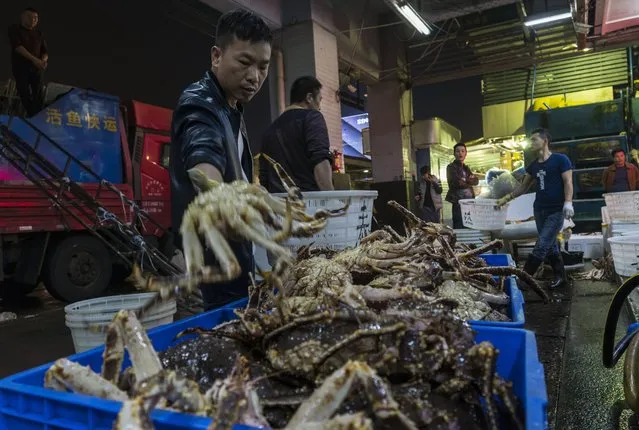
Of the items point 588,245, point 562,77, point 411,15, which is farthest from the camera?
point 562,77

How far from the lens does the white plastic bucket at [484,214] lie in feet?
19.1

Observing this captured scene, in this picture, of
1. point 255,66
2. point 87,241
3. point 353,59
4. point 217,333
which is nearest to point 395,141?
point 353,59

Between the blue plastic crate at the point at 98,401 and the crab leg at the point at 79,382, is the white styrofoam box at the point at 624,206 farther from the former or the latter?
the crab leg at the point at 79,382

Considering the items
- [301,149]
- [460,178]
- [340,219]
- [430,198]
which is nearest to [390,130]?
[430,198]

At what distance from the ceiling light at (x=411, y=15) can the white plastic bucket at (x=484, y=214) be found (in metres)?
3.64

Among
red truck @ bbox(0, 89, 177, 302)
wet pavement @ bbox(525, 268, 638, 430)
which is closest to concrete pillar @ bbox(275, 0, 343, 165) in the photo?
red truck @ bbox(0, 89, 177, 302)

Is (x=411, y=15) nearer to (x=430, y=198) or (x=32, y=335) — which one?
(x=430, y=198)

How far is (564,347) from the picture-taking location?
12.0ft

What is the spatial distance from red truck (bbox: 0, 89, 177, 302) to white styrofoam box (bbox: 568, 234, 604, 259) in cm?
660

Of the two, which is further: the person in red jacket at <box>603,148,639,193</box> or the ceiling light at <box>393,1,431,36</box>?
the person in red jacket at <box>603,148,639,193</box>

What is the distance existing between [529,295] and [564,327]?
1.43 metres

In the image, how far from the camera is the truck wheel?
22.9ft

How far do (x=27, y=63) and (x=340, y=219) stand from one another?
6.85m

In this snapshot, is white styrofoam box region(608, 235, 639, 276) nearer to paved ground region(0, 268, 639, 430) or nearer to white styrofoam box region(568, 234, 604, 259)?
paved ground region(0, 268, 639, 430)
